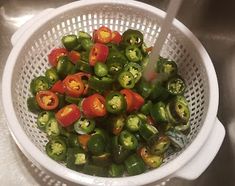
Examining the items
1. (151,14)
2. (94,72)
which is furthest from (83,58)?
(151,14)

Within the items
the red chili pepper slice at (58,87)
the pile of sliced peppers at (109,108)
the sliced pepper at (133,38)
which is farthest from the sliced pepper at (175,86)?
the red chili pepper slice at (58,87)

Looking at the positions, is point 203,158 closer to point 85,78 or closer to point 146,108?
point 146,108

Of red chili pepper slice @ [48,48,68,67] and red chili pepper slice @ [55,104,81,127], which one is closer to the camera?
red chili pepper slice @ [55,104,81,127]

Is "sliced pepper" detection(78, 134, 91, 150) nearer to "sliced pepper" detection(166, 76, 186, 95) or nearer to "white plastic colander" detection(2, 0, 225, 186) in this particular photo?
"white plastic colander" detection(2, 0, 225, 186)

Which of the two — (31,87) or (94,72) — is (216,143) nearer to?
(94,72)

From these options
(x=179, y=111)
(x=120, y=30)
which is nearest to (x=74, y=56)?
(x=120, y=30)

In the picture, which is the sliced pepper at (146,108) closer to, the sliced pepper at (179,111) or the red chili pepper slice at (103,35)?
the sliced pepper at (179,111)

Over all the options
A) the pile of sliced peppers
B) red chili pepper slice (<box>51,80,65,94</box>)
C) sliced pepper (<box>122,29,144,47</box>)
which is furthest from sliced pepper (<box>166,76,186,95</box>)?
red chili pepper slice (<box>51,80,65,94</box>)
